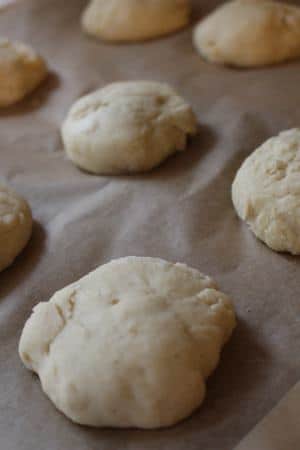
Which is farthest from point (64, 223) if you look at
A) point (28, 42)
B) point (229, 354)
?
point (28, 42)

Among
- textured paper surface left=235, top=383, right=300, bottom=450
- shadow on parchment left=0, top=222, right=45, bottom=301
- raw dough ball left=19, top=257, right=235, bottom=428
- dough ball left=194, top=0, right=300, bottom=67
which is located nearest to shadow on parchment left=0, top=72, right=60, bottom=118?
dough ball left=194, top=0, right=300, bottom=67

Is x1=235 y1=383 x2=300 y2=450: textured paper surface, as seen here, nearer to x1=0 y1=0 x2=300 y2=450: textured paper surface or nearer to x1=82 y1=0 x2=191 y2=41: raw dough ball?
x1=0 y1=0 x2=300 y2=450: textured paper surface

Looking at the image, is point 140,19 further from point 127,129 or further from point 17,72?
point 127,129

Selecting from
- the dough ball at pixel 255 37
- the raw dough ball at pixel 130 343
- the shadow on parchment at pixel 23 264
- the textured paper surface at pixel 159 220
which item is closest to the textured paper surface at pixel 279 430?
the textured paper surface at pixel 159 220

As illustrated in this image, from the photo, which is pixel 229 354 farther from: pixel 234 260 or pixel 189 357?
pixel 234 260

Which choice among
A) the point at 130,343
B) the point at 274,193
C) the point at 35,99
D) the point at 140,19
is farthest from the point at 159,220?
the point at 140,19
